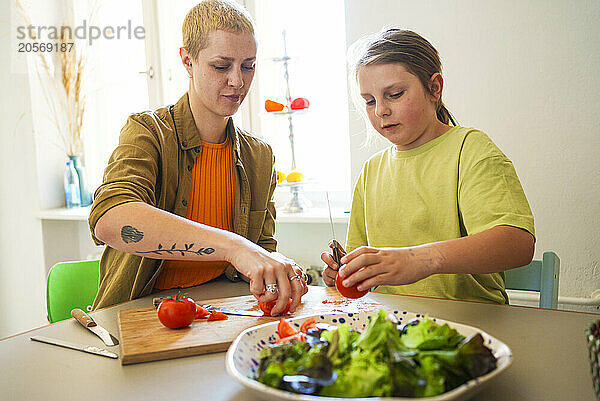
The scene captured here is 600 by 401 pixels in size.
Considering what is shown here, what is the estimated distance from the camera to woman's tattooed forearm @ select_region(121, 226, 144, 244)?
1268 millimetres

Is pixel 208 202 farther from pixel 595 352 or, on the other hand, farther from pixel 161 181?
pixel 595 352

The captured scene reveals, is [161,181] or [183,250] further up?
[161,181]

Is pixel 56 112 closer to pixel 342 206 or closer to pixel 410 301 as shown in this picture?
pixel 342 206

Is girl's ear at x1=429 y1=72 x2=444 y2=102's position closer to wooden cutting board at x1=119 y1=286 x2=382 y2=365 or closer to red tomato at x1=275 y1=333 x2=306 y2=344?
wooden cutting board at x1=119 y1=286 x2=382 y2=365

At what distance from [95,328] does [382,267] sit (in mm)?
572

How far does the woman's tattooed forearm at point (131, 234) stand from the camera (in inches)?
49.9

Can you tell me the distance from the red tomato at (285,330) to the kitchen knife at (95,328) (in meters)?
0.33

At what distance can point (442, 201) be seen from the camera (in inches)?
58.1

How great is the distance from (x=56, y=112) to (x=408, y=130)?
2.65 m

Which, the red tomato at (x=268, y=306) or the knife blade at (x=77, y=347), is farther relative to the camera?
the red tomato at (x=268, y=306)

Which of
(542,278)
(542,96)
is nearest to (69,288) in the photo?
(542,278)

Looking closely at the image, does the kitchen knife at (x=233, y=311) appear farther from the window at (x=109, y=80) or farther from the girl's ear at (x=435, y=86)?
the window at (x=109, y=80)

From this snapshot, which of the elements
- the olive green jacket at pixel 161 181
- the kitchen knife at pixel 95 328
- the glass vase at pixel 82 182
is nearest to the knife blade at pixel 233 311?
the kitchen knife at pixel 95 328

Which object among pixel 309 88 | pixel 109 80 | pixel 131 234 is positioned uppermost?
Result: pixel 109 80
